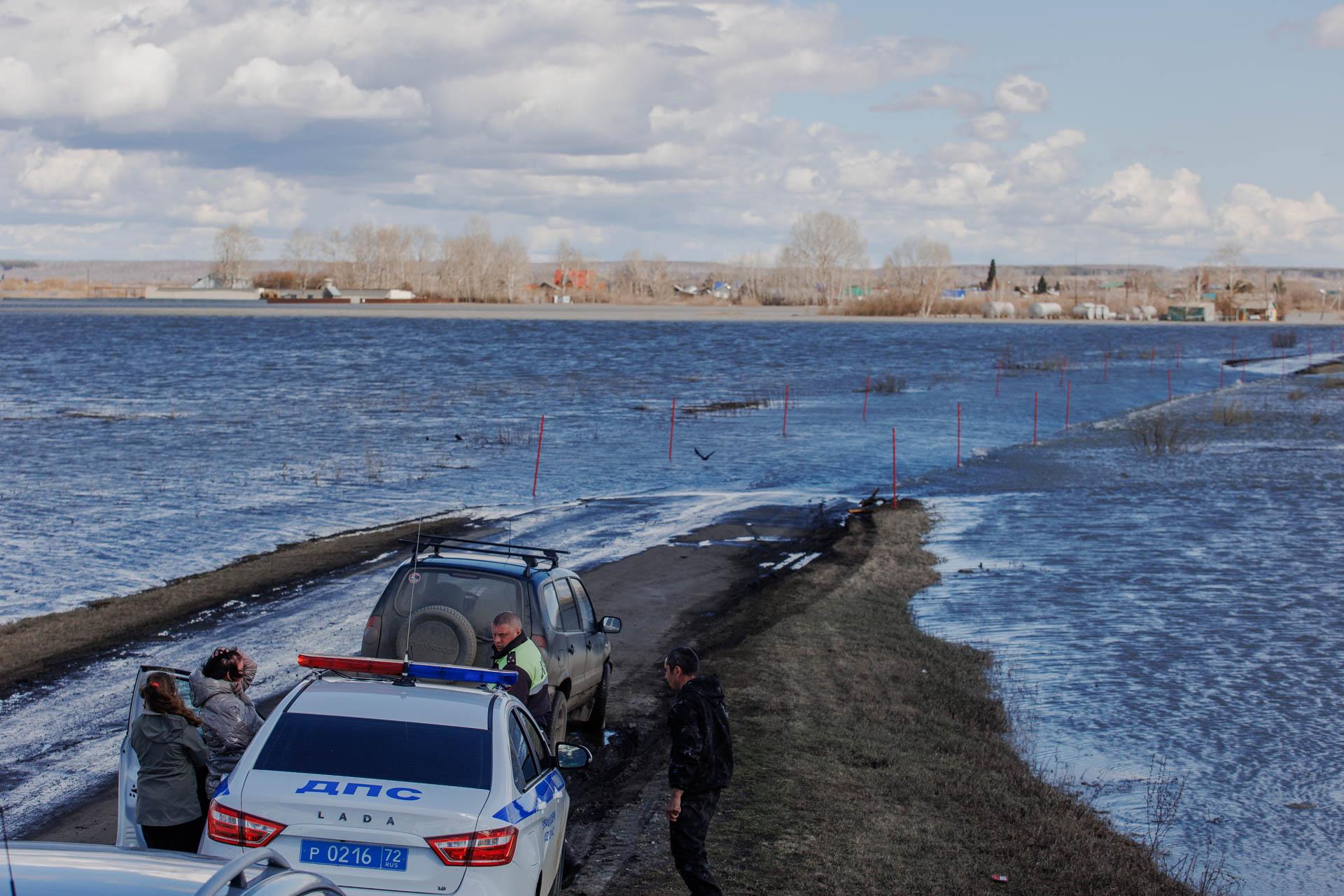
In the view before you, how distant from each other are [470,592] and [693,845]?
371 centimetres

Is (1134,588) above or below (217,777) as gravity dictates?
below

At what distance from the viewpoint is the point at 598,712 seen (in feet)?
39.7

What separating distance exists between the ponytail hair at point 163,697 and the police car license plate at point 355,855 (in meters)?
1.56

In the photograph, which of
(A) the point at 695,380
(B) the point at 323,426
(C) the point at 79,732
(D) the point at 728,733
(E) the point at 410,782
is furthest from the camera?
(A) the point at 695,380

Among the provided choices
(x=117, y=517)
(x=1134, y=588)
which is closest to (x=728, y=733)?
(x=1134, y=588)

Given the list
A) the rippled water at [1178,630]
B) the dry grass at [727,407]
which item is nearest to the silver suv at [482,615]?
the rippled water at [1178,630]

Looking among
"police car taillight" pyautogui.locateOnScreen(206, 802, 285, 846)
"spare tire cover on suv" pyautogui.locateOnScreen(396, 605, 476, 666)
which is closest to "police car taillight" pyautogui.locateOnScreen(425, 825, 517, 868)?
"police car taillight" pyautogui.locateOnScreen(206, 802, 285, 846)

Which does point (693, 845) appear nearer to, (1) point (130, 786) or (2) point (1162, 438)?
(1) point (130, 786)

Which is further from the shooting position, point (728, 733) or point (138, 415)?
point (138, 415)

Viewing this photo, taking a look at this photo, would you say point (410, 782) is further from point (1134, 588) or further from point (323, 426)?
point (323, 426)

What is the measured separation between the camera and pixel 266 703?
12430mm

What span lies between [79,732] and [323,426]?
108 ft

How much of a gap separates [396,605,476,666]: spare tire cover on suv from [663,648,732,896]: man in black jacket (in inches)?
97.7

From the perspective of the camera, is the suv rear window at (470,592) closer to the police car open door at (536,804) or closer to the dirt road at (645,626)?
the dirt road at (645,626)
